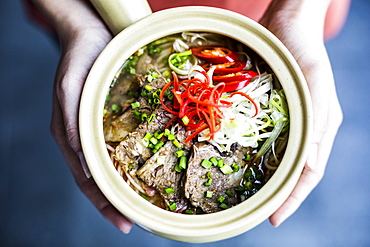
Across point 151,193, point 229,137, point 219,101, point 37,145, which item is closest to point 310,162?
A: point 229,137

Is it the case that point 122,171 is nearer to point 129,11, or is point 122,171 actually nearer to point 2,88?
point 129,11

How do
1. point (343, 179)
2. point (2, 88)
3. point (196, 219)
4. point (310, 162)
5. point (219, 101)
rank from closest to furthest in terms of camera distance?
point (196, 219) < point (219, 101) < point (310, 162) < point (343, 179) < point (2, 88)

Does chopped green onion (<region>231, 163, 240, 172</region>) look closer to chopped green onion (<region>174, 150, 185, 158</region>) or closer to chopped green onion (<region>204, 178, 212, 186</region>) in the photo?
chopped green onion (<region>204, 178, 212, 186</region>)

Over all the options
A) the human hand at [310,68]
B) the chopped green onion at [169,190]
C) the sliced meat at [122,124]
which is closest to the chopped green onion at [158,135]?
the sliced meat at [122,124]

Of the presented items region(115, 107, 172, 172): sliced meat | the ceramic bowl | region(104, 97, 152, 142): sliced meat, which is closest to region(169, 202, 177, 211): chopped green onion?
the ceramic bowl

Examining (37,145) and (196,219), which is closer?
(196,219)

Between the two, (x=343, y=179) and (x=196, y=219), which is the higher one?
(x=196, y=219)
